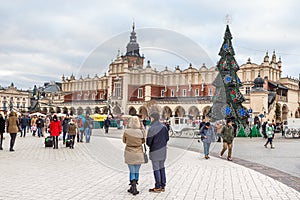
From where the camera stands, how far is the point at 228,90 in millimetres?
29422

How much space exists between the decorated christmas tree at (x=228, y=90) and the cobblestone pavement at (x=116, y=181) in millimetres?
17647

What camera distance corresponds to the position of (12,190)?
23.4ft

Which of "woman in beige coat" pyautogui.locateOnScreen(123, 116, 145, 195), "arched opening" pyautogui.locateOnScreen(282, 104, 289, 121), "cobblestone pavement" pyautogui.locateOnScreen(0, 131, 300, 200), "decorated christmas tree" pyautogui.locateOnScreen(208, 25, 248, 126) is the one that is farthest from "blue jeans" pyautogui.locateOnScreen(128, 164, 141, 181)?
"arched opening" pyautogui.locateOnScreen(282, 104, 289, 121)

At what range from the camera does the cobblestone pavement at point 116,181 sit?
708 centimetres

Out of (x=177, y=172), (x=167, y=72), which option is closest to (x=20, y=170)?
(x=177, y=172)

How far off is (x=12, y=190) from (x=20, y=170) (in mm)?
2599

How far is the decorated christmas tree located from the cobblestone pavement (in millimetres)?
17647

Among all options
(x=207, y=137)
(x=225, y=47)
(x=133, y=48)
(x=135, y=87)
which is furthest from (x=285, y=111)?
(x=135, y=87)

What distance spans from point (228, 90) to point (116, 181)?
22.3m

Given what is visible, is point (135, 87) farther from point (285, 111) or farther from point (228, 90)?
point (285, 111)

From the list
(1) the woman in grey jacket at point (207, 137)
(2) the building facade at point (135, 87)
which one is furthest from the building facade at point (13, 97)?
(2) the building facade at point (135, 87)

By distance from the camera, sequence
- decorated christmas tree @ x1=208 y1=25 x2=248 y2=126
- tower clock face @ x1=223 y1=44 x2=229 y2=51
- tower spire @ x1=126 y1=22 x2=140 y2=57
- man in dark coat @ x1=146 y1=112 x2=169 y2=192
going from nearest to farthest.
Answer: man in dark coat @ x1=146 y1=112 x2=169 y2=192 → tower spire @ x1=126 y1=22 x2=140 y2=57 → decorated christmas tree @ x1=208 y1=25 x2=248 y2=126 → tower clock face @ x1=223 y1=44 x2=229 y2=51

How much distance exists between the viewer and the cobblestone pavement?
7078 mm

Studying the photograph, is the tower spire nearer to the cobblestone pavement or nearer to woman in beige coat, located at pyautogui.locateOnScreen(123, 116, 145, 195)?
woman in beige coat, located at pyautogui.locateOnScreen(123, 116, 145, 195)
